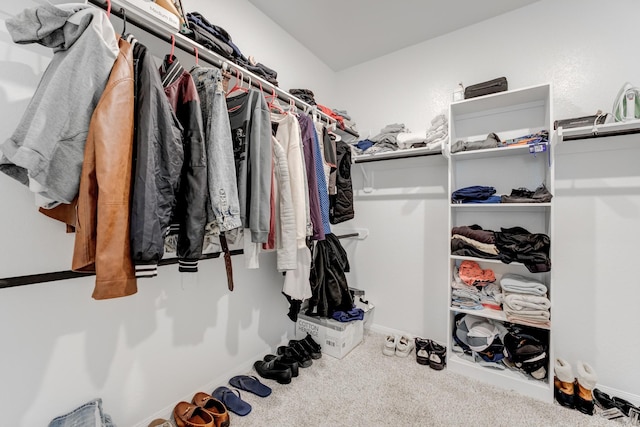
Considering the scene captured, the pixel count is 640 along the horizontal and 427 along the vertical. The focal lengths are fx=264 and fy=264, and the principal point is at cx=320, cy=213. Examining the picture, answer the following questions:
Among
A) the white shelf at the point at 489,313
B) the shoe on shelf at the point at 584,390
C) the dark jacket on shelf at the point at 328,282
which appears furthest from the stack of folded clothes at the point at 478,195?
A: the shoe on shelf at the point at 584,390

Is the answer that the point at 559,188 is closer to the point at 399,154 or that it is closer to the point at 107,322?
the point at 399,154

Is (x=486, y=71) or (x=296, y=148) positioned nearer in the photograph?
(x=296, y=148)

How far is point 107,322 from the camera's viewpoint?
1.26m

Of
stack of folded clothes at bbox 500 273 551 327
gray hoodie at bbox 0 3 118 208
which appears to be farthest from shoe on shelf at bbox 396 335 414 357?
gray hoodie at bbox 0 3 118 208

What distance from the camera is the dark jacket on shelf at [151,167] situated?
0.81 metres

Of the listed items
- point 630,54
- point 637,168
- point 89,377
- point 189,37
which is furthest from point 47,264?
point 630,54

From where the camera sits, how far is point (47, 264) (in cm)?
110

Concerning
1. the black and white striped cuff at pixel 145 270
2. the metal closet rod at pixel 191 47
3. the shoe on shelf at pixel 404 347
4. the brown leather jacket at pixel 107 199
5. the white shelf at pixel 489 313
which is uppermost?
the metal closet rod at pixel 191 47

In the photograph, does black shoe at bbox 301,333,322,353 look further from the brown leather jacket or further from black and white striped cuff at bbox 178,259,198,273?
the brown leather jacket

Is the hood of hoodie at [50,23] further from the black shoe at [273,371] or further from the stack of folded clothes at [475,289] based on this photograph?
the stack of folded clothes at [475,289]

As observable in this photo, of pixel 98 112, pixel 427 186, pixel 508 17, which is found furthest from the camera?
pixel 427 186

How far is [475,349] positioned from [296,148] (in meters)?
1.85

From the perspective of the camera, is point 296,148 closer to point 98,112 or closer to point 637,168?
point 98,112

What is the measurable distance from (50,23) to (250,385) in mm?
1956
